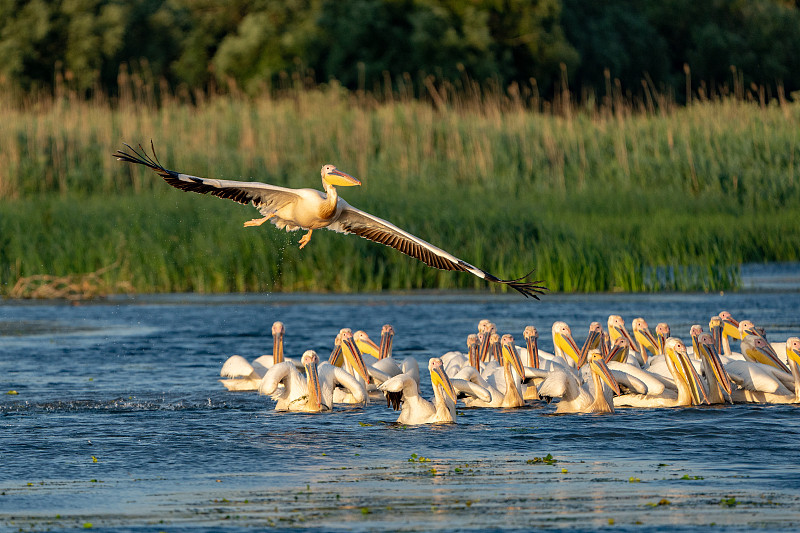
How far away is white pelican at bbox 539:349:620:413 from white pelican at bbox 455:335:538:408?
14.7 inches

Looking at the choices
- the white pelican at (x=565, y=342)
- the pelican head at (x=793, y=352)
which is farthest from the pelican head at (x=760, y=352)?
the white pelican at (x=565, y=342)

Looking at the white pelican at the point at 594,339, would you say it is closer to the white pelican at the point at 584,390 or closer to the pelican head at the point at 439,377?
the white pelican at the point at 584,390

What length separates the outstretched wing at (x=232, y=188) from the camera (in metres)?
10.2

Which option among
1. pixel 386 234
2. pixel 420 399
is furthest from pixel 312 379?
pixel 386 234

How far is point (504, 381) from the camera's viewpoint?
39.6ft

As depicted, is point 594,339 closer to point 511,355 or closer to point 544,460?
point 511,355

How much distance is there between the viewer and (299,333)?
16.3m

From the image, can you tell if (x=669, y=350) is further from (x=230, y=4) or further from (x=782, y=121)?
(x=230, y=4)

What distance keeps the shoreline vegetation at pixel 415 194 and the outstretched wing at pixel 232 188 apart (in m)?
7.95

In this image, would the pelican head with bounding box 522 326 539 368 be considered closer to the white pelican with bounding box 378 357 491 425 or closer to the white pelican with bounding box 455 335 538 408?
the white pelican with bounding box 455 335 538 408

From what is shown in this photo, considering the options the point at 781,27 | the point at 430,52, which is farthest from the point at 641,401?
the point at 781,27

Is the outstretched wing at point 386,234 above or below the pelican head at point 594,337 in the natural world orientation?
above

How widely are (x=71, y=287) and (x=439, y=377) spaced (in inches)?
383

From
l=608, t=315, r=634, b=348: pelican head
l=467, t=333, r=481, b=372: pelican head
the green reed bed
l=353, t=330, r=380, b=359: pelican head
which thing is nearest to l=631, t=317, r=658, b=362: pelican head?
l=608, t=315, r=634, b=348: pelican head
